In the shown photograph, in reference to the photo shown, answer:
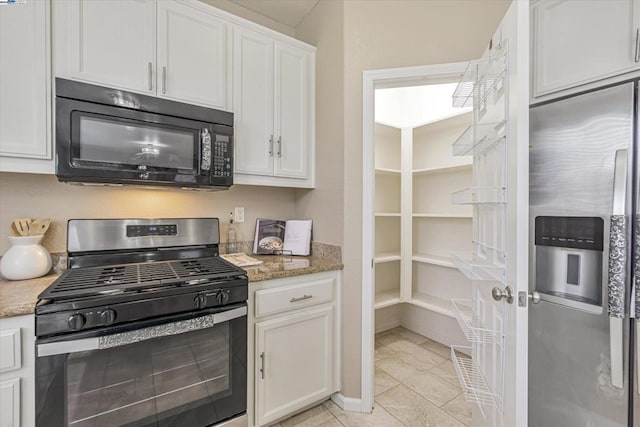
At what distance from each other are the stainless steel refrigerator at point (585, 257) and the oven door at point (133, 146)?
1.72m

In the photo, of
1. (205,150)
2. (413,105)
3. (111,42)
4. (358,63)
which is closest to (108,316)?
(205,150)

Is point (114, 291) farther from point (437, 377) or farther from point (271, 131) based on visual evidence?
point (437, 377)

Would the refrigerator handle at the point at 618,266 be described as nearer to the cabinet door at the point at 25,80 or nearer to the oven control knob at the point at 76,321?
the oven control knob at the point at 76,321

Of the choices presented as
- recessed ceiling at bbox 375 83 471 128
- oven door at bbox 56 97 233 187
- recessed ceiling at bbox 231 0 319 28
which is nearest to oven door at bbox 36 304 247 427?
oven door at bbox 56 97 233 187

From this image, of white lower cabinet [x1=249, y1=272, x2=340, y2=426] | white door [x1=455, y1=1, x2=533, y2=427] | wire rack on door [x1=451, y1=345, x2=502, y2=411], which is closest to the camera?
white door [x1=455, y1=1, x2=533, y2=427]

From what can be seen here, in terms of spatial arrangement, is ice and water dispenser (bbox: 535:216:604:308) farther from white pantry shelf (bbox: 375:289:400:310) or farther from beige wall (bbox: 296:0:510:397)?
white pantry shelf (bbox: 375:289:400:310)

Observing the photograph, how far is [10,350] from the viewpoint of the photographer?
99cm

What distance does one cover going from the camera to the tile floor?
1.73 metres

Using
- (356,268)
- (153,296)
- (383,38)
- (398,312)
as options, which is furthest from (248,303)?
(398,312)

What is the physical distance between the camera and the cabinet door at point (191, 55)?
5.18 feet

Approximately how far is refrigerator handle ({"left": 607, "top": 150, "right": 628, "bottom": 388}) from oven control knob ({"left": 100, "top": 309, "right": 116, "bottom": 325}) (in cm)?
197

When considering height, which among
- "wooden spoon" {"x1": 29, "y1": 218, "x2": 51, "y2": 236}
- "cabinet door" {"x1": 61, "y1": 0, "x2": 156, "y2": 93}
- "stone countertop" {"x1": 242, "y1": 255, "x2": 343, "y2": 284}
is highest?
"cabinet door" {"x1": 61, "y1": 0, "x2": 156, "y2": 93}

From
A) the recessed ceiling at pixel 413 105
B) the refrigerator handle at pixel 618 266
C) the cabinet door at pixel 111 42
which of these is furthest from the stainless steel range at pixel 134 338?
the recessed ceiling at pixel 413 105

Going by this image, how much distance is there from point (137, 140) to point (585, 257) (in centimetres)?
220
